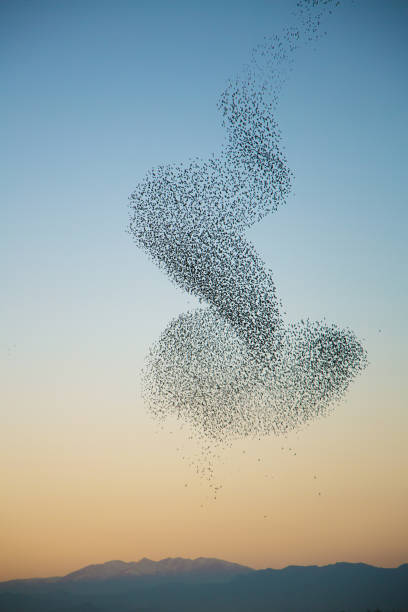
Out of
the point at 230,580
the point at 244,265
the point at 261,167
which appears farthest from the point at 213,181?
the point at 230,580

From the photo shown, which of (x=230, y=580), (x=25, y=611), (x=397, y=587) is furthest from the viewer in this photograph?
(x=230, y=580)

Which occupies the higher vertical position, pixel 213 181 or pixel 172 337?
pixel 213 181

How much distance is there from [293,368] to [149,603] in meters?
153

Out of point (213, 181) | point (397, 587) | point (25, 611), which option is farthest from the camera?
point (397, 587)

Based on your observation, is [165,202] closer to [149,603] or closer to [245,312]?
[245,312]

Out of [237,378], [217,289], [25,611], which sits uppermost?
[217,289]

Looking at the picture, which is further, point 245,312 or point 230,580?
point 230,580

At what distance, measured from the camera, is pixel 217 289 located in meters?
23.4

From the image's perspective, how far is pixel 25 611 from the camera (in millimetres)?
135500

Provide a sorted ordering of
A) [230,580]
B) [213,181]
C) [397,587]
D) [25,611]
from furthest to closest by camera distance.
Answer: [230,580], [397,587], [25,611], [213,181]

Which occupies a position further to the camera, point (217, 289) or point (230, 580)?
point (230, 580)

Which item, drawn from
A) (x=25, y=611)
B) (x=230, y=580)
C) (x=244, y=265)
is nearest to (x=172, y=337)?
(x=244, y=265)

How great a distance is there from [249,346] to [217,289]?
2.72 m

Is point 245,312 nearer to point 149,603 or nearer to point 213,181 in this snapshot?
point 213,181
